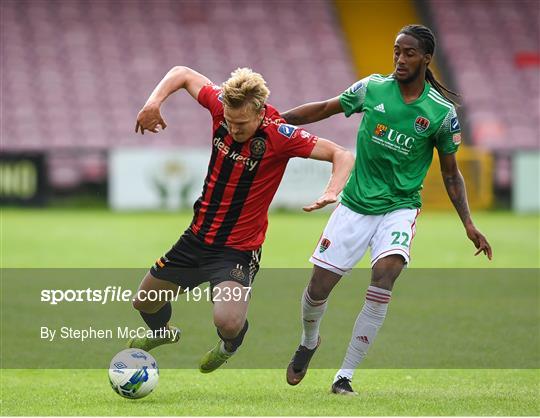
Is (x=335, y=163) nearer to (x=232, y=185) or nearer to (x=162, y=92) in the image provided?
(x=232, y=185)

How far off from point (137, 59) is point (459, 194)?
2272 centimetres

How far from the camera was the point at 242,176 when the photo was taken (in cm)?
657

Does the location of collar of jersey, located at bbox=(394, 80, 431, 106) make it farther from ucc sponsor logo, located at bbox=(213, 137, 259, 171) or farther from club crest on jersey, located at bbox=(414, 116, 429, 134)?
ucc sponsor logo, located at bbox=(213, 137, 259, 171)

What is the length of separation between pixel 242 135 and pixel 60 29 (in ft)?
78.6

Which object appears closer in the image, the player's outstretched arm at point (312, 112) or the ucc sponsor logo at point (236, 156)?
the ucc sponsor logo at point (236, 156)

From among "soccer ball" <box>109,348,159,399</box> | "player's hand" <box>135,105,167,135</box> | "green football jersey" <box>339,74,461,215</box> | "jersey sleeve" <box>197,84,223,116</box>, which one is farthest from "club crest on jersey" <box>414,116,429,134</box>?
"soccer ball" <box>109,348,159,399</box>

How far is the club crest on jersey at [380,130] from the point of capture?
666cm

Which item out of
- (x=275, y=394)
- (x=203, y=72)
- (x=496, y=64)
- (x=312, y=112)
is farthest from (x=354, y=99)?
(x=496, y=64)

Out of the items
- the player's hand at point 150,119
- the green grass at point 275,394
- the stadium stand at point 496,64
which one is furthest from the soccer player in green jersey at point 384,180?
the stadium stand at point 496,64

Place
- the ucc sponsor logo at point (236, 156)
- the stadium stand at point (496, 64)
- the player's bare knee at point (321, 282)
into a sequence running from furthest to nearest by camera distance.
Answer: the stadium stand at point (496, 64), the player's bare knee at point (321, 282), the ucc sponsor logo at point (236, 156)

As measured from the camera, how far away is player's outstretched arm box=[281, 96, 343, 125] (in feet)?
22.4

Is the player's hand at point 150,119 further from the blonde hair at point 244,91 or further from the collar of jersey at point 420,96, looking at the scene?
the collar of jersey at point 420,96

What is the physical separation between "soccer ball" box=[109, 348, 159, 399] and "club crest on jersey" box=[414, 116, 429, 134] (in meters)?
2.11

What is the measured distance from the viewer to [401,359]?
8.06 m
